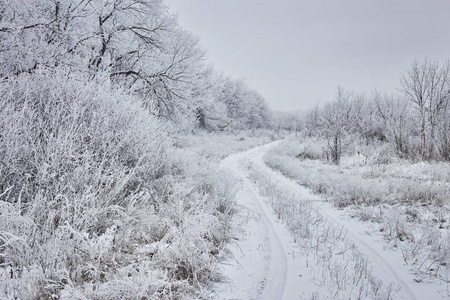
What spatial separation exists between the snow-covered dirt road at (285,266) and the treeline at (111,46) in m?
4.65

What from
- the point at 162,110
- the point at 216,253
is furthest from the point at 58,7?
the point at 216,253

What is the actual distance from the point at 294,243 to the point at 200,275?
2013mm

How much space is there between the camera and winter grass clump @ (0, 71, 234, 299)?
214cm

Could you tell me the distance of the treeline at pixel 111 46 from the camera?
211 inches

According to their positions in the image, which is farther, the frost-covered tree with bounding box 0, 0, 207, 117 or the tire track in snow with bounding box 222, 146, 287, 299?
the frost-covered tree with bounding box 0, 0, 207, 117

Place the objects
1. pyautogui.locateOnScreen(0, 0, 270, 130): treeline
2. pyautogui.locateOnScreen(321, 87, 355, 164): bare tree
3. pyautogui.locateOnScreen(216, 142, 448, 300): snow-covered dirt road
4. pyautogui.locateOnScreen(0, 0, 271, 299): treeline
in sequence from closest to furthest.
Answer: pyautogui.locateOnScreen(0, 0, 271, 299): treeline
pyautogui.locateOnScreen(216, 142, 448, 300): snow-covered dirt road
pyautogui.locateOnScreen(0, 0, 270, 130): treeline
pyautogui.locateOnScreen(321, 87, 355, 164): bare tree

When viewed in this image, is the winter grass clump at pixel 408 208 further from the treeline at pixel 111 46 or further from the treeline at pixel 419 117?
the treeline at pixel 111 46

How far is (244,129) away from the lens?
46656mm

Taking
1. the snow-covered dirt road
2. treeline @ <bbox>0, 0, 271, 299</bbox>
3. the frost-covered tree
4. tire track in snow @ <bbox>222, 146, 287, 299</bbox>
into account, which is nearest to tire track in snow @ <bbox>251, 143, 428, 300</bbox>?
the snow-covered dirt road

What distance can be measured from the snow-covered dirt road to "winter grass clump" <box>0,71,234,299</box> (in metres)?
0.32

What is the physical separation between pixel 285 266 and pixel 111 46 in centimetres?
1044

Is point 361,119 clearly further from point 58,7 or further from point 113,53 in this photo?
point 58,7

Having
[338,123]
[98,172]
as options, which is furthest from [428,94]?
[98,172]

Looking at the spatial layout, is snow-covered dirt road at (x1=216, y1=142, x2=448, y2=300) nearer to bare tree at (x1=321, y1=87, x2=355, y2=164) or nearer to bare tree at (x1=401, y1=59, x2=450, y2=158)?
bare tree at (x1=321, y1=87, x2=355, y2=164)
